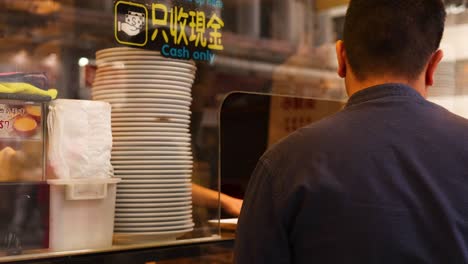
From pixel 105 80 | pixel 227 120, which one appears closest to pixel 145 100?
pixel 105 80

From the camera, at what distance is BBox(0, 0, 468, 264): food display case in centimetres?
120

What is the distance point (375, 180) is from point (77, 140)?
0.66m

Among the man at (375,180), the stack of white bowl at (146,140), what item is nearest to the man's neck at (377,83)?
the man at (375,180)

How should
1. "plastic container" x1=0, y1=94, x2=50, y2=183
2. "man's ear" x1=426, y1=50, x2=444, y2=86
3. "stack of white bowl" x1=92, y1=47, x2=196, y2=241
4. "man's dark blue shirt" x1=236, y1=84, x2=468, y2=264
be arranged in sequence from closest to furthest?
"man's dark blue shirt" x1=236, y1=84, x2=468, y2=264 → "man's ear" x1=426, y1=50, x2=444, y2=86 → "plastic container" x1=0, y1=94, x2=50, y2=183 → "stack of white bowl" x1=92, y1=47, x2=196, y2=241

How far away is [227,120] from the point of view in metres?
1.72

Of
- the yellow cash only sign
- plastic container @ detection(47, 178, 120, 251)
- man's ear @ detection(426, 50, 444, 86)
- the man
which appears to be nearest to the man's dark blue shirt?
the man

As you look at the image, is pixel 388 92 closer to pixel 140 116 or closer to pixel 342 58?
pixel 342 58

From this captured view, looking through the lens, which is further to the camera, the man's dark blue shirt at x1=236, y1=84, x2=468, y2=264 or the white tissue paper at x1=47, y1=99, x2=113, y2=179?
the white tissue paper at x1=47, y1=99, x2=113, y2=179

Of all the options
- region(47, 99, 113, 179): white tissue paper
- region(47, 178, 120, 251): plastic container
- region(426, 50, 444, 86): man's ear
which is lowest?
region(47, 178, 120, 251): plastic container

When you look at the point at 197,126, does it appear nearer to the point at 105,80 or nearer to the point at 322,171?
the point at 105,80

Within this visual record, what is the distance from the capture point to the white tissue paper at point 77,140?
1.21 metres

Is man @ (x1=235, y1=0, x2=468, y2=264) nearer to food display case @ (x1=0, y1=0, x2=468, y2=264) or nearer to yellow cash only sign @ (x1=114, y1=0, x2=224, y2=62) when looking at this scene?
food display case @ (x1=0, y1=0, x2=468, y2=264)

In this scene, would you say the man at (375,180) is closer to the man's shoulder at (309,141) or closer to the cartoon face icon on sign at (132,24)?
the man's shoulder at (309,141)

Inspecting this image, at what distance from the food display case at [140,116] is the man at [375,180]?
0.45m
